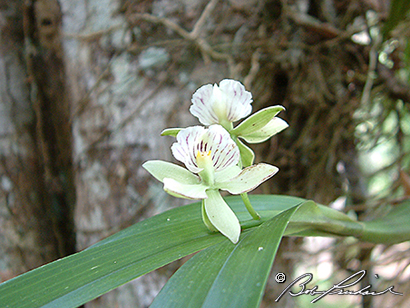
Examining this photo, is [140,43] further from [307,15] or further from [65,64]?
[307,15]

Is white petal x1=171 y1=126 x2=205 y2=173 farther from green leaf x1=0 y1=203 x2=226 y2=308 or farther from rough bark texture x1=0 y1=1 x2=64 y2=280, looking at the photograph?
rough bark texture x1=0 y1=1 x2=64 y2=280

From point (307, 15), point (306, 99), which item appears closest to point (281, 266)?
point (306, 99)

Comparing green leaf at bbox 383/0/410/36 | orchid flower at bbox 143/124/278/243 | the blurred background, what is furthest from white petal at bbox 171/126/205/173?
green leaf at bbox 383/0/410/36

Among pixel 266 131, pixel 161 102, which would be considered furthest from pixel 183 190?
pixel 161 102

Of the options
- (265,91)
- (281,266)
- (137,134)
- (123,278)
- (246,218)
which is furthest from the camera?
(281,266)

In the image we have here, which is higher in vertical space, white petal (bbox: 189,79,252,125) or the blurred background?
white petal (bbox: 189,79,252,125)

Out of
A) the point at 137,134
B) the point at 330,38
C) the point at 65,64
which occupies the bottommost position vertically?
the point at 137,134

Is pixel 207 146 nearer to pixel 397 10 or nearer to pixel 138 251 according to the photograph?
pixel 138 251
